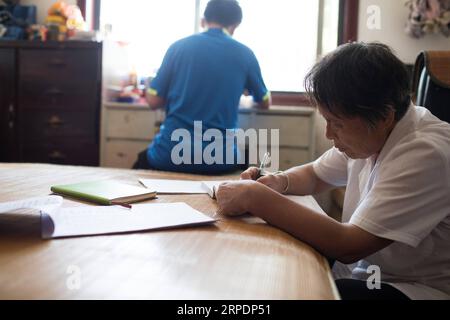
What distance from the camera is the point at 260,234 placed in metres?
0.69

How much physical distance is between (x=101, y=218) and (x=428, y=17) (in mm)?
2548

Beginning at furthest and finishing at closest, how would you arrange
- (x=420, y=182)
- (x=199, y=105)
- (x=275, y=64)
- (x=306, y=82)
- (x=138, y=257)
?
(x=275, y=64) → (x=199, y=105) → (x=306, y=82) → (x=420, y=182) → (x=138, y=257)

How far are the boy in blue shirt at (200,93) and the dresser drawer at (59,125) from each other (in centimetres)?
70

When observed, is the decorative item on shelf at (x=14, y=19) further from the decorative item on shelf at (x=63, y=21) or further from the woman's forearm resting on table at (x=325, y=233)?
the woman's forearm resting on table at (x=325, y=233)

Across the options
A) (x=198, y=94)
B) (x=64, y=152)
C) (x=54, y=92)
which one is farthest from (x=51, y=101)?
(x=198, y=94)

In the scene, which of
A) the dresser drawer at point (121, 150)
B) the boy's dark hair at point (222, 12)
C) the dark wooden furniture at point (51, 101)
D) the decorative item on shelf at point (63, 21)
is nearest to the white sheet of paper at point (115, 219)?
the boy's dark hair at point (222, 12)

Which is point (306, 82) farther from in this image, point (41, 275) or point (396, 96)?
point (41, 275)

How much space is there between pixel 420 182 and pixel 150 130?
2.11 m

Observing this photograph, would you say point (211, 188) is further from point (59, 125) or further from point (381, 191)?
point (59, 125)

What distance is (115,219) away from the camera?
715 mm

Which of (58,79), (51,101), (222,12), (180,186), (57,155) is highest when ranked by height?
(222,12)

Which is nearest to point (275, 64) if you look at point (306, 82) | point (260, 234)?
point (306, 82)
